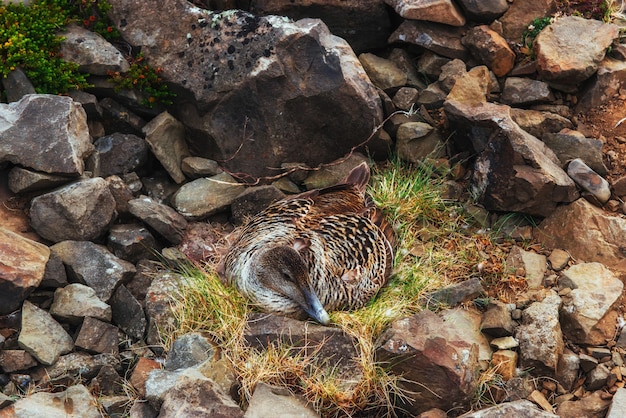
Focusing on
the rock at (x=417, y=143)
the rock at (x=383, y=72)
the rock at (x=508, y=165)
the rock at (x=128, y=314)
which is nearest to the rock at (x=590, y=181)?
the rock at (x=508, y=165)

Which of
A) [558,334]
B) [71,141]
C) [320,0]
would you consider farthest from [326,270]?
[320,0]

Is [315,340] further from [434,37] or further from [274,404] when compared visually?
[434,37]

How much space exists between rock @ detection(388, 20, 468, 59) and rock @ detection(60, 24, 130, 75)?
2535 millimetres

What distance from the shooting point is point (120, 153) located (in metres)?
7.55

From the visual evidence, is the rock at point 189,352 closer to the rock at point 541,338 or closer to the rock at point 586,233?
the rock at point 541,338

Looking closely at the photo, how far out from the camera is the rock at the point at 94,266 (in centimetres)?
656

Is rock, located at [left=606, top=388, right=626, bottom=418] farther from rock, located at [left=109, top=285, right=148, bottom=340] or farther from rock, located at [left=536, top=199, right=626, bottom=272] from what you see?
rock, located at [left=109, top=285, right=148, bottom=340]

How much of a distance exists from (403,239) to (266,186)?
3.98 ft

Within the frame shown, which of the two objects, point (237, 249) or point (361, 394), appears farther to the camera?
point (237, 249)

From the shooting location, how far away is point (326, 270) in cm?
656

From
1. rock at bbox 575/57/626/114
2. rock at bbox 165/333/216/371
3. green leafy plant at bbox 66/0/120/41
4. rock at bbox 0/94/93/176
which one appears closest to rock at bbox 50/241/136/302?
rock at bbox 0/94/93/176

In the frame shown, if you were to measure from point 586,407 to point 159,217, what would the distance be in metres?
3.45

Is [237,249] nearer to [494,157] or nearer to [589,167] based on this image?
[494,157]

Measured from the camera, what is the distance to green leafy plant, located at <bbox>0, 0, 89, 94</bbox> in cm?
707
